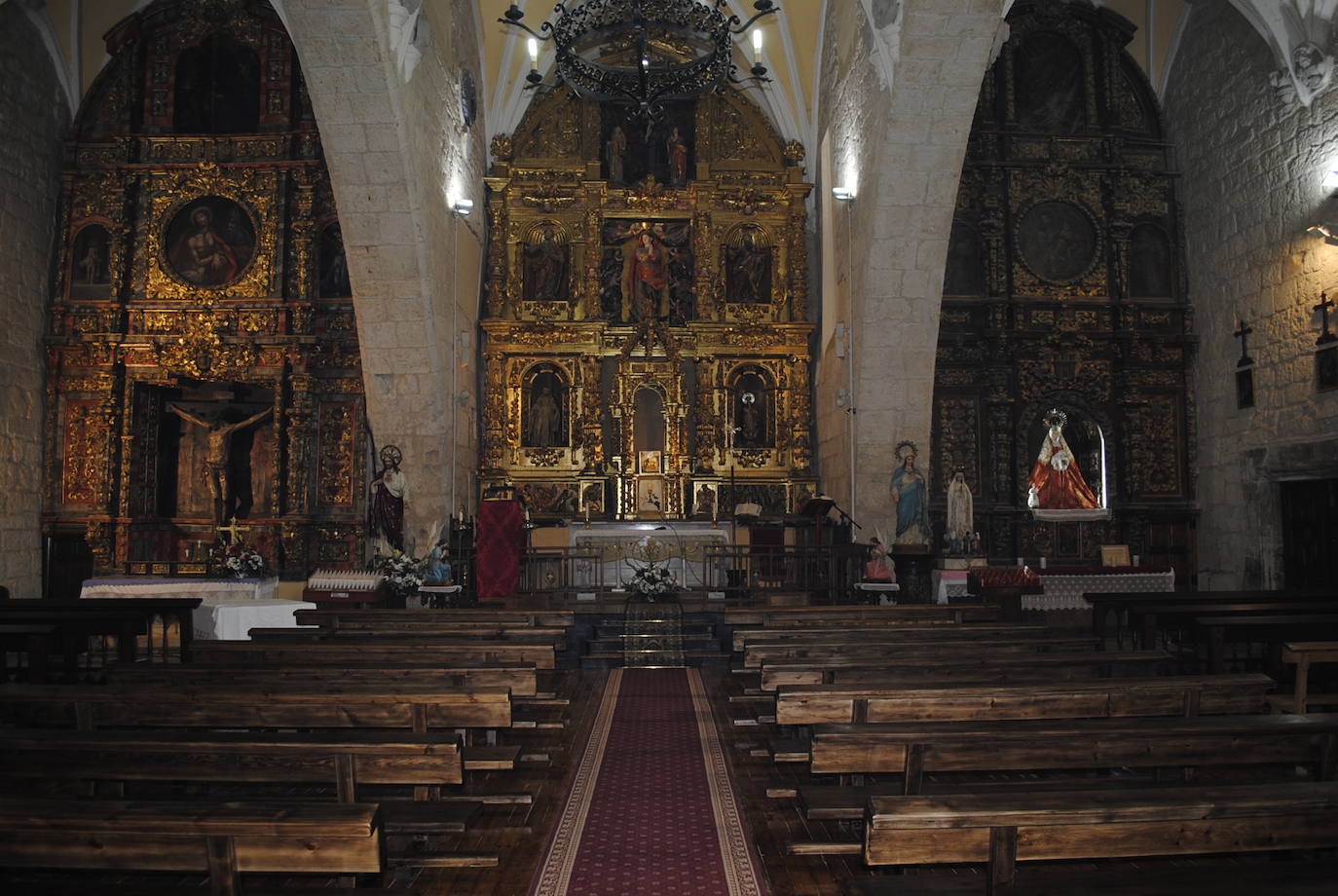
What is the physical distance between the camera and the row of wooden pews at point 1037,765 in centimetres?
304

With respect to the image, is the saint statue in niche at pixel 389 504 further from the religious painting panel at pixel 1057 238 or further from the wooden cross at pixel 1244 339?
the wooden cross at pixel 1244 339

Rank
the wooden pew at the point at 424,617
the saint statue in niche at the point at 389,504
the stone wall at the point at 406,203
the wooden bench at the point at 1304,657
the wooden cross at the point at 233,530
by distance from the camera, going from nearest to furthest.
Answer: the wooden bench at the point at 1304,657 → the wooden pew at the point at 424,617 → the stone wall at the point at 406,203 → the saint statue in niche at the point at 389,504 → the wooden cross at the point at 233,530

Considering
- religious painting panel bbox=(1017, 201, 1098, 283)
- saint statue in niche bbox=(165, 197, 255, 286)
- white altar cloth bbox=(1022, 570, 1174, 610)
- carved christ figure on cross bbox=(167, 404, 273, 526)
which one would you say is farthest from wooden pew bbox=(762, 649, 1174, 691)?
saint statue in niche bbox=(165, 197, 255, 286)

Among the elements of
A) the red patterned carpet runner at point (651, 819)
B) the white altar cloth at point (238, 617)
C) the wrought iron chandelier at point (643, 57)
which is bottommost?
the red patterned carpet runner at point (651, 819)

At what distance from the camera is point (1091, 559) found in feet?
57.2

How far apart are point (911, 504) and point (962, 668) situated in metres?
7.22

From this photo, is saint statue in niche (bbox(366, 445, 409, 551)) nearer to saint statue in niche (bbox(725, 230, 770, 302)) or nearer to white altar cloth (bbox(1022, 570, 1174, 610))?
saint statue in niche (bbox(725, 230, 770, 302))

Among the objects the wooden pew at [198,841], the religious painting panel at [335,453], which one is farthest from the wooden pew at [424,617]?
the religious painting panel at [335,453]

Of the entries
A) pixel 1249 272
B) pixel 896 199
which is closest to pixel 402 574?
pixel 896 199

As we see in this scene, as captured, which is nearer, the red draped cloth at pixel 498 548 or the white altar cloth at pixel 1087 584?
the red draped cloth at pixel 498 548

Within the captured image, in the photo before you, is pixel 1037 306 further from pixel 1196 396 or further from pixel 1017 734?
pixel 1017 734

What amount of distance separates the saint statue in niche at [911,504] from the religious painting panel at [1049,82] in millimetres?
9181

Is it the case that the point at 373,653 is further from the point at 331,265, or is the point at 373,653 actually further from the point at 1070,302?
the point at 1070,302

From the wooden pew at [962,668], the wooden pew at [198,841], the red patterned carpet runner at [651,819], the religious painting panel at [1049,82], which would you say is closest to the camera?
the wooden pew at [198,841]
